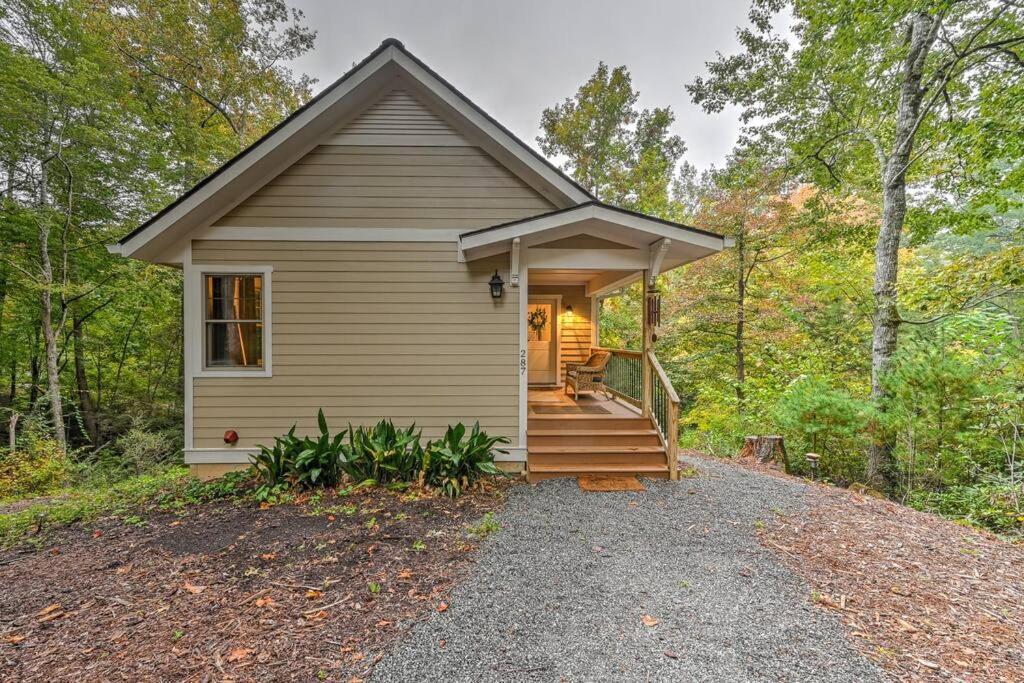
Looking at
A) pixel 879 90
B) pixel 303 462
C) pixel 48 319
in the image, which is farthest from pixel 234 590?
pixel 879 90

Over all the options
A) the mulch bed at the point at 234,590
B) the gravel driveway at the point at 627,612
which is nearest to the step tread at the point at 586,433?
the gravel driveway at the point at 627,612

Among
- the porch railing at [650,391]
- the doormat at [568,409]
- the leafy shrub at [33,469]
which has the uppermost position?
the porch railing at [650,391]

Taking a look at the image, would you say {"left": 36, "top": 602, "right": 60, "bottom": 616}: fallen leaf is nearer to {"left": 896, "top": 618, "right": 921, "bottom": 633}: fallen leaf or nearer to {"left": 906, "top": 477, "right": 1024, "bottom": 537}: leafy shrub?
{"left": 896, "top": 618, "right": 921, "bottom": 633}: fallen leaf

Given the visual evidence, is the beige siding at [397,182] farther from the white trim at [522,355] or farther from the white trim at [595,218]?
the white trim at [522,355]

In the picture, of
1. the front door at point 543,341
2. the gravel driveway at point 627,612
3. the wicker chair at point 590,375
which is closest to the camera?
the gravel driveway at point 627,612

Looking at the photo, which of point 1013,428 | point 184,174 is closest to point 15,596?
point 1013,428

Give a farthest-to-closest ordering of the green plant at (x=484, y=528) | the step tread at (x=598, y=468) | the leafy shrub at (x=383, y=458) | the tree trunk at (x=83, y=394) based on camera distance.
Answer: the tree trunk at (x=83, y=394) < the step tread at (x=598, y=468) < the leafy shrub at (x=383, y=458) < the green plant at (x=484, y=528)

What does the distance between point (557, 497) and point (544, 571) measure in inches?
57.1

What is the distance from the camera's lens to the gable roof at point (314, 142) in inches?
189

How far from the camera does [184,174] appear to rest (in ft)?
35.1

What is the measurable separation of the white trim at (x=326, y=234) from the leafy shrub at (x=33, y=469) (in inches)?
238

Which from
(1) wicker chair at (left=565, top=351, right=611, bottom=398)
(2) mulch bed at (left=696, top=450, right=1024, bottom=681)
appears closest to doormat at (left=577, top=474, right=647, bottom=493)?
(2) mulch bed at (left=696, top=450, right=1024, bottom=681)

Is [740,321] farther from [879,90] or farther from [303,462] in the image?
[303,462]

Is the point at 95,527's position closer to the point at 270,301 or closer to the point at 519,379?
the point at 270,301
